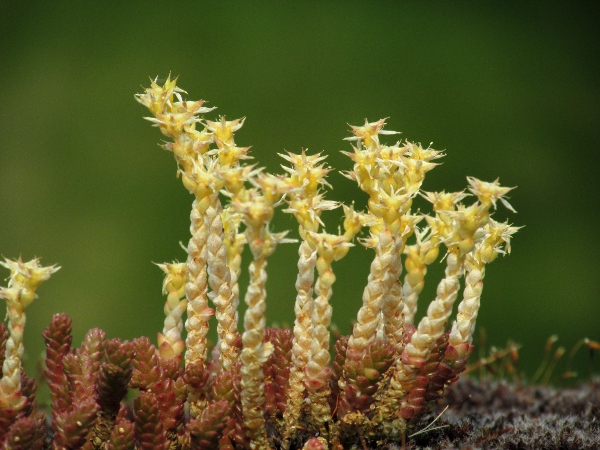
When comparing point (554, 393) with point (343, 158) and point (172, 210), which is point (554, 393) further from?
point (172, 210)

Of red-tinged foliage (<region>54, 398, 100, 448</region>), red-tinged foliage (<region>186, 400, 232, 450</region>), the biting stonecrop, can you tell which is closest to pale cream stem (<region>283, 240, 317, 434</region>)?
the biting stonecrop

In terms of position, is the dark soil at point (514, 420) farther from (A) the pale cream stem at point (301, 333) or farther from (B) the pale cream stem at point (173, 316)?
(B) the pale cream stem at point (173, 316)

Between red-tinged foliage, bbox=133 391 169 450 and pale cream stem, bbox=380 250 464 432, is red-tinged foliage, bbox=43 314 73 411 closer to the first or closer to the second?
red-tinged foliage, bbox=133 391 169 450

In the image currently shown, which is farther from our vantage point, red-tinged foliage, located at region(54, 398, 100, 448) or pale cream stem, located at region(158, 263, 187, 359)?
pale cream stem, located at region(158, 263, 187, 359)

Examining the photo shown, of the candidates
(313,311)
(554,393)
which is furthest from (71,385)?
(554,393)

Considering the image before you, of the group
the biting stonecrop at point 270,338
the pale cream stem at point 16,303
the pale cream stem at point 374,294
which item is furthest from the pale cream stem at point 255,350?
the pale cream stem at point 16,303

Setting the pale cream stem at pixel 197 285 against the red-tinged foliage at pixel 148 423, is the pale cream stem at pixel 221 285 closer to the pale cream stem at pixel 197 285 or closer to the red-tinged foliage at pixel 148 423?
the pale cream stem at pixel 197 285

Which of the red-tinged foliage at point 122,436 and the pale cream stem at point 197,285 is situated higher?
the pale cream stem at point 197,285

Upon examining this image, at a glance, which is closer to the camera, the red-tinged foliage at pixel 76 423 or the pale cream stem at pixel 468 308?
the red-tinged foliage at pixel 76 423

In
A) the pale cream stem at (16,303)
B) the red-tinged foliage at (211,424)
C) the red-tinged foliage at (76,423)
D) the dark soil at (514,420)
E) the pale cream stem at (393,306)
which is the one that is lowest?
the dark soil at (514,420)
